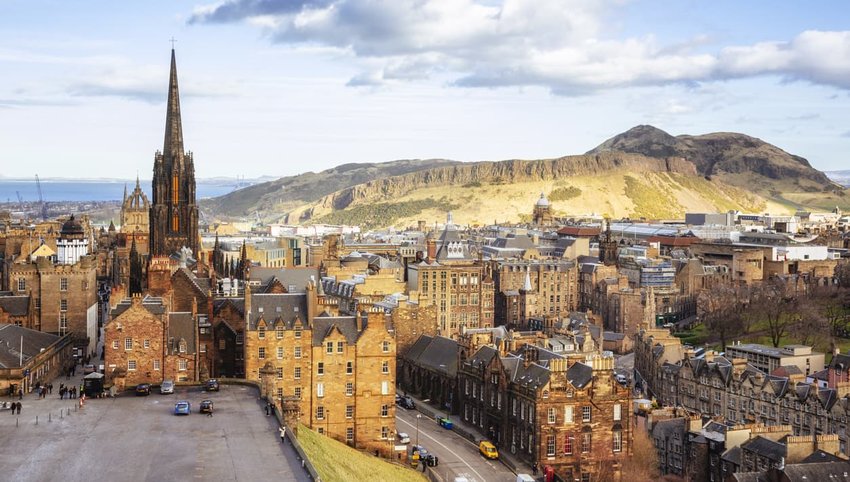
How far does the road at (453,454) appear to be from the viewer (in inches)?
2945

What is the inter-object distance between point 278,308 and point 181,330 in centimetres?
723

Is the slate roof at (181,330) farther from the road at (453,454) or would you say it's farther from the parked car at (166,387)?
the road at (453,454)

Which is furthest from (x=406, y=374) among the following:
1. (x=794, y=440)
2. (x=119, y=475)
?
(x=119, y=475)

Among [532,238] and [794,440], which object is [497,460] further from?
[532,238]

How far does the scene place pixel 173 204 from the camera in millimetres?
133625

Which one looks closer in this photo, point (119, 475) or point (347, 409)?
point (119, 475)

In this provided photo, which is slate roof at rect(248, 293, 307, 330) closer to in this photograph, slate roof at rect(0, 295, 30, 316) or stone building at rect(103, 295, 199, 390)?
stone building at rect(103, 295, 199, 390)

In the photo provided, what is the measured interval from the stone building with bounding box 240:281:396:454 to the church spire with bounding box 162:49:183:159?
6177 centimetres

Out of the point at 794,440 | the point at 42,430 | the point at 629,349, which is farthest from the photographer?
the point at 629,349

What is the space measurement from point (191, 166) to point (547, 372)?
7000 centimetres

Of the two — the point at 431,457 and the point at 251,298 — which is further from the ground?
the point at 251,298

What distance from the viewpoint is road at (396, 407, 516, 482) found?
7481cm

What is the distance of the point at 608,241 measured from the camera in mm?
183500

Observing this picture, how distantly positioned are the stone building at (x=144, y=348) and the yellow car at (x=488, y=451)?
22.0 metres
